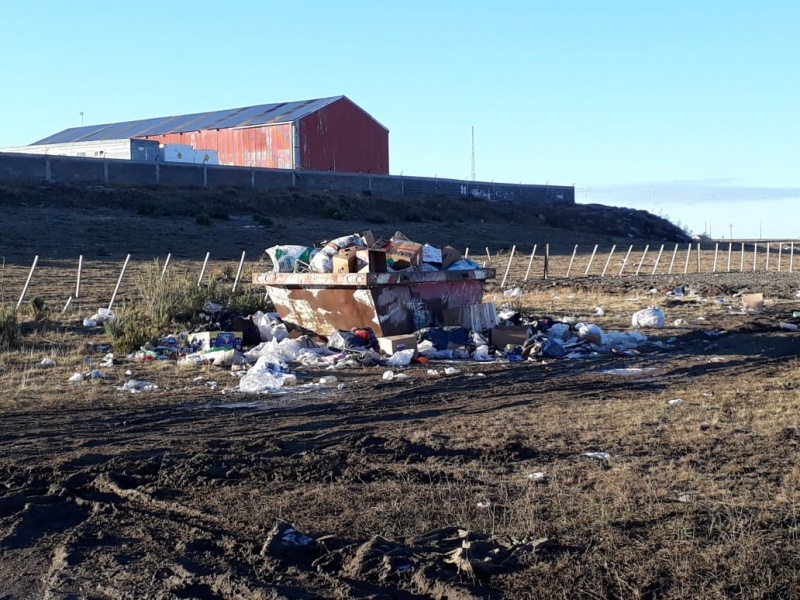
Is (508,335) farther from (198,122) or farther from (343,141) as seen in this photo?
(198,122)

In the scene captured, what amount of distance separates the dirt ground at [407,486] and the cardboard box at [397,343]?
3.14ft

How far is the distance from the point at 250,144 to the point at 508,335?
129 ft

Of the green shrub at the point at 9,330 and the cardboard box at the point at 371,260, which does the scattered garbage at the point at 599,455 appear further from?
the green shrub at the point at 9,330

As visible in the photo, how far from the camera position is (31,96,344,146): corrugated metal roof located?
5172 cm

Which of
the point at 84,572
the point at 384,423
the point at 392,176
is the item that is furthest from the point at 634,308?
the point at 392,176

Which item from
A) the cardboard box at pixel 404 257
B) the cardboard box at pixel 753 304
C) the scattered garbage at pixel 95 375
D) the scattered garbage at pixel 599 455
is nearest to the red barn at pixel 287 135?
the cardboard box at pixel 753 304

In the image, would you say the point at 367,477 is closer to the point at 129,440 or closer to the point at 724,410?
the point at 129,440

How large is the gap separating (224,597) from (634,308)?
53.0ft

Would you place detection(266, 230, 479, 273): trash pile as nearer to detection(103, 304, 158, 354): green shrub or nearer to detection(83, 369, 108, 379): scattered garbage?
detection(103, 304, 158, 354): green shrub

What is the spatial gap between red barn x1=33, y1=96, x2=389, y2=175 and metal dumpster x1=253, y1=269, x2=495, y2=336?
3569cm

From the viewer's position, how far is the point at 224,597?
14.8 ft

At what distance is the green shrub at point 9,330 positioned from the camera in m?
14.5

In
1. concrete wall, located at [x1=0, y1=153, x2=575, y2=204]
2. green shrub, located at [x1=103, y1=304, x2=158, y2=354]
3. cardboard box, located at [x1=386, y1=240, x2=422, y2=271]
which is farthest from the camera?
concrete wall, located at [x1=0, y1=153, x2=575, y2=204]

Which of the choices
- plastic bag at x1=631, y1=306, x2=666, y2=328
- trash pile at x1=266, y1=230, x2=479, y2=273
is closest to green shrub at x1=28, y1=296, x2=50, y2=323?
trash pile at x1=266, y1=230, x2=479, y2=273
